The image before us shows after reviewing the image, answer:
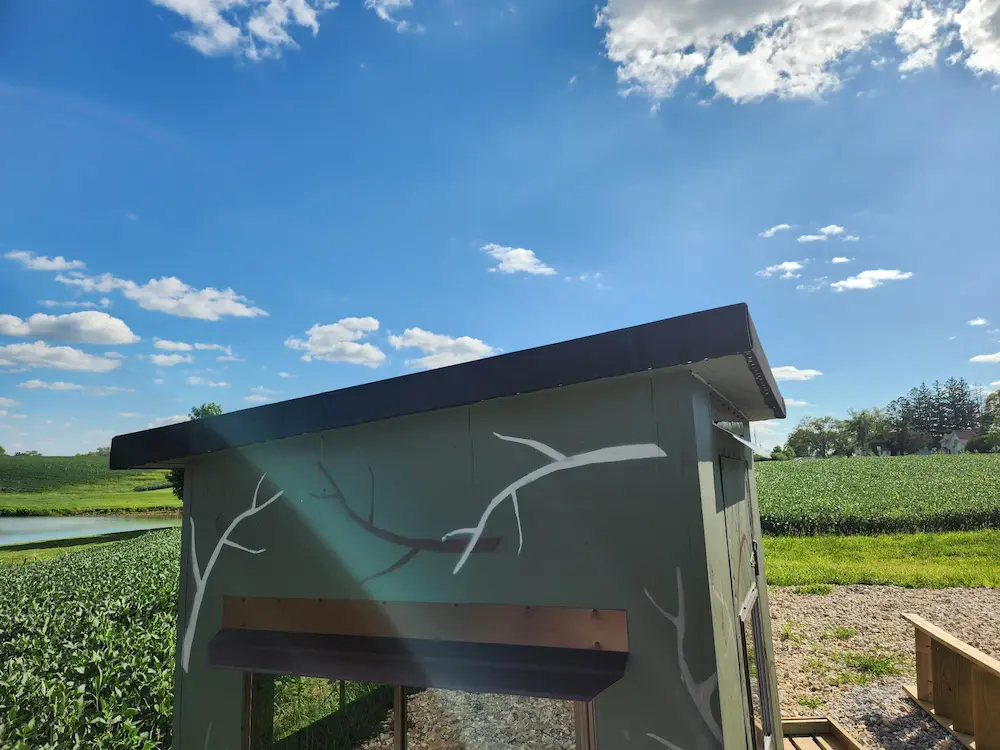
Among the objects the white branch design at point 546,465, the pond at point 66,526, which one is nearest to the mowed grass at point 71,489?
the pond at point 66,526

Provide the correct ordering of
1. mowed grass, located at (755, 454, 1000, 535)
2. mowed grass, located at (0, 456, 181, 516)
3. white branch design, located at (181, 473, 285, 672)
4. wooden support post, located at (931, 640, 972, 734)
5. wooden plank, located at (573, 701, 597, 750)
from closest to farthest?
wooden plank, located at (573, 701, 597, 750), white branch design, located at (181, 473, 285, 672), wooden support post, located at (931, 640, 972, 734), mowed grass, located at (755, 454, 1000, 535), mowed grass, located at (0, 456, 181, 516)

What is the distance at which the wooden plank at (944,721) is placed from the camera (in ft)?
17.8

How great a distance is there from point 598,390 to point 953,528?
74.2 ft

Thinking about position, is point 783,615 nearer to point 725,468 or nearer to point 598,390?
point 725,468

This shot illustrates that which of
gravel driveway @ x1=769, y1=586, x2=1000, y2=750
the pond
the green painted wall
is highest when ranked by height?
the green painted wall

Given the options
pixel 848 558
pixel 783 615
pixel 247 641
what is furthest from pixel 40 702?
pixel 848 558

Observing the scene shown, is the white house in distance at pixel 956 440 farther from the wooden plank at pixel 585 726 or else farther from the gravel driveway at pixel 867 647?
the wooden plank at pixel 585 726

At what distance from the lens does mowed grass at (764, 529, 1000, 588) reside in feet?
44.0

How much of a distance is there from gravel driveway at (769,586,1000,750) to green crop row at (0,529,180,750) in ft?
21.5

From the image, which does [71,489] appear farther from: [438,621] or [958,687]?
[958,687]

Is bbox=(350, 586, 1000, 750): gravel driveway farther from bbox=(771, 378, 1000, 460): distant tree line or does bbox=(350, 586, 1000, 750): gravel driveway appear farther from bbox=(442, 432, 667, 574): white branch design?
bbox=(771, 378, 1000, 460): distant tree line

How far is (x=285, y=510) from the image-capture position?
9.39 ft

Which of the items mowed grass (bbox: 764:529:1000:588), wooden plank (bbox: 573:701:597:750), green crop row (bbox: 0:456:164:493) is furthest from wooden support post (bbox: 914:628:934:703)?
green crop row (bbox: 0:456:164:493)

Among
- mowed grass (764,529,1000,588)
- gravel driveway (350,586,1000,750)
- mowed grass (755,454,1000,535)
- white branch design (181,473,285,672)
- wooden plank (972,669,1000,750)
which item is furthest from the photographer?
mowed grass (755,454,1000,535)
